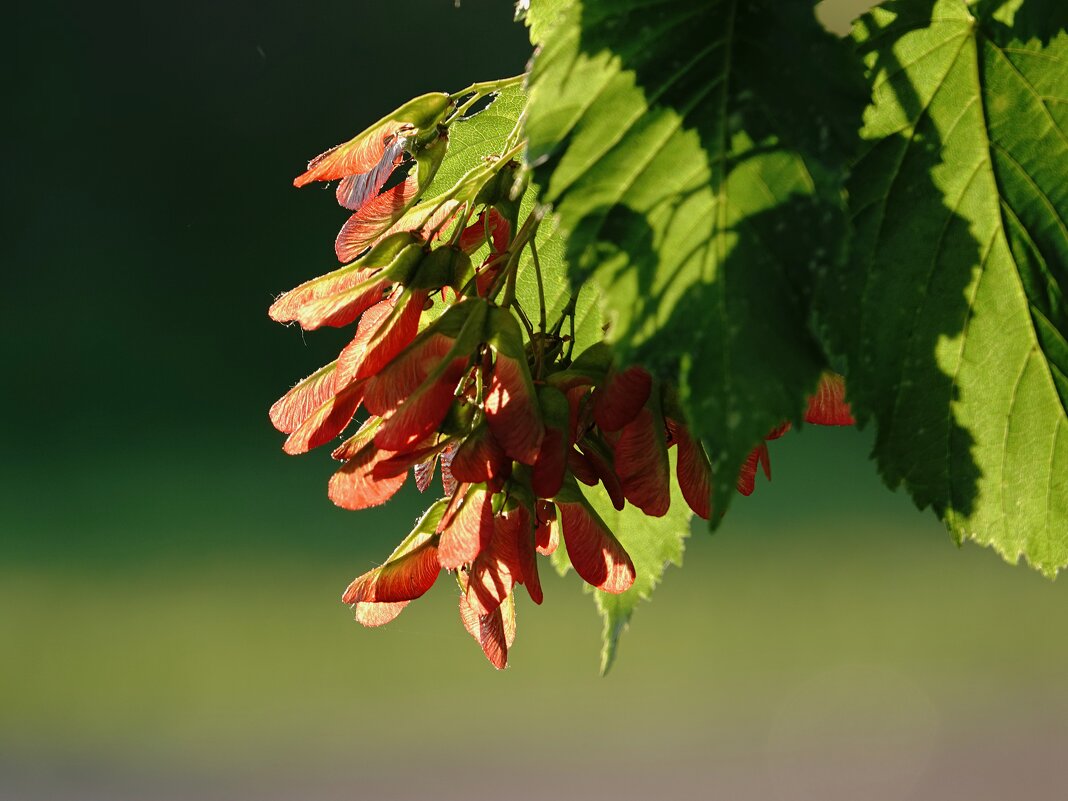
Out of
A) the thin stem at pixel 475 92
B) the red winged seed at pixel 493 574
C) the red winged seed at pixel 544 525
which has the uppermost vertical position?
the thin stem at pixel 475 92

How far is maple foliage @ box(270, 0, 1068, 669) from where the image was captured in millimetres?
210


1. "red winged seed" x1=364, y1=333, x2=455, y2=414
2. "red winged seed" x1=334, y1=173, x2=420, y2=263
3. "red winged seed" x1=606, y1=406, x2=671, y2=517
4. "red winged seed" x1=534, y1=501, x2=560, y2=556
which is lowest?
"red winged seed" x1=534, y1=501, x2=560, y2=556

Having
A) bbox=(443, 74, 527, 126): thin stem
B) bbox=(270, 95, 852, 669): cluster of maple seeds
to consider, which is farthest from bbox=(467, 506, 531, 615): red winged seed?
bbox=(443, 74, 527, 126): thin stem

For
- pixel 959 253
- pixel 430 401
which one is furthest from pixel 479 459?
pixel 959 253

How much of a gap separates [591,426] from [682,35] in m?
0.10

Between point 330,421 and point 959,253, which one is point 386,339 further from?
point 959,253

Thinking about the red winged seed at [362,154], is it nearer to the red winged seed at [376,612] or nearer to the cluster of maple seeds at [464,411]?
the cluster of maple seeds at [464,411]

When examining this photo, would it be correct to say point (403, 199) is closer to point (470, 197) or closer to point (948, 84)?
point (470, 197)

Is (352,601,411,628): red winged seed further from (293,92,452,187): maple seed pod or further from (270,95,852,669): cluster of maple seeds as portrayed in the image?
(293,92,452,187): maple seed pod

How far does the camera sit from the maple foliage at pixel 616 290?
210 millimetres

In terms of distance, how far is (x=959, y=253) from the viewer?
272 mm

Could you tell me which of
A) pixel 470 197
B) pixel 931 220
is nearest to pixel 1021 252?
pixel 931 220

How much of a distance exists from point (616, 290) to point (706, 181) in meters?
0.02

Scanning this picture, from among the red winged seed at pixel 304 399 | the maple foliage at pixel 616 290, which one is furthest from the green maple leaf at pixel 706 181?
the red winged seed at pixel 304 399
